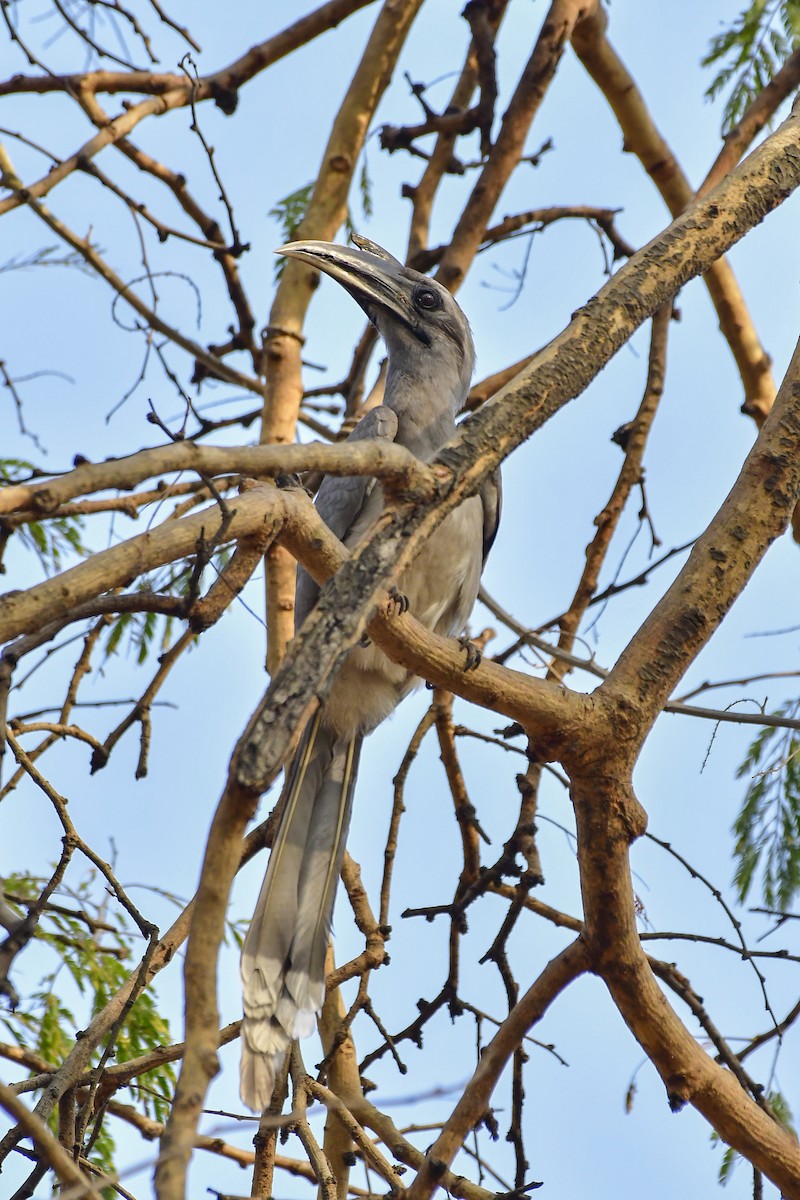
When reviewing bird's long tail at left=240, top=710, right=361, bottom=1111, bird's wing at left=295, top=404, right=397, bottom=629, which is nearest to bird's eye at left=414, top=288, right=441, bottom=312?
bird's wing at left=295, top=404, right=397, bottom=629

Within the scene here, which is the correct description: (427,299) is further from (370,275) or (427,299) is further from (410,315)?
(370,275)

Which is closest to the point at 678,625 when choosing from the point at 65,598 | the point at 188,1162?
the point at 65,598

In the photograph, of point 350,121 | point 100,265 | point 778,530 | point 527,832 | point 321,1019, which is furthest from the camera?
point 350,121

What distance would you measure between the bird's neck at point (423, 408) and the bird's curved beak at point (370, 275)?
288 millimetres

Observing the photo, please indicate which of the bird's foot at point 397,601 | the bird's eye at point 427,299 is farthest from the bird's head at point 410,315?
the bird's foot at point 397,601

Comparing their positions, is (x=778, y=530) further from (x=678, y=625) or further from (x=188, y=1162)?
(x=188, y=1162)

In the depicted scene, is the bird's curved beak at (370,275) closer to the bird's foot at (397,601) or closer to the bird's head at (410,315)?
the bird's head at (410,315)

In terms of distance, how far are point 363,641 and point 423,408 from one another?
3.99 feet

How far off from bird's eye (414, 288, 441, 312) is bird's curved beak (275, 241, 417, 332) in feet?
0.12

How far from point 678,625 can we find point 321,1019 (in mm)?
1995

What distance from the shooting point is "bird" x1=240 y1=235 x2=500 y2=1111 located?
140 inches

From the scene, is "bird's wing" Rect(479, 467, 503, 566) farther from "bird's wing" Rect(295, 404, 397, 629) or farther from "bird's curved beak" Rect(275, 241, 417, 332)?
"bird's curved beak" Rect(275, 241, 417, 332)

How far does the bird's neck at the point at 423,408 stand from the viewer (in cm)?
473

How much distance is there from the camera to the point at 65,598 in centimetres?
196
